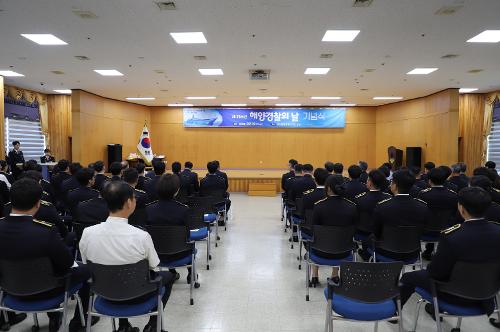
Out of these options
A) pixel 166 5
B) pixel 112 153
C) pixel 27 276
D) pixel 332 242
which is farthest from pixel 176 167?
pixel 112 153

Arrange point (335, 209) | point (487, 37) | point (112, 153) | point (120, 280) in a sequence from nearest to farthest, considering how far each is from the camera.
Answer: point (120, 280) → point (335, 209) → point (487, 37) → point (112, 153)

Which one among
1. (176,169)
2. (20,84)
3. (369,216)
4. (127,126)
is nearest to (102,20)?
(176,169)

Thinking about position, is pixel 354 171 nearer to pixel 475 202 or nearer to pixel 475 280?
pixel 475 202

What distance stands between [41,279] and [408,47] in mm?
8302

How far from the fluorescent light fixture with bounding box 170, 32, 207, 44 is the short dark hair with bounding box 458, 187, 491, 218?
5.93m

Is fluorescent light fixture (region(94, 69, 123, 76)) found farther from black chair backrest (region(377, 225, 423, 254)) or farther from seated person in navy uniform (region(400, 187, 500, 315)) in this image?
seated person in navy uniform (region(400, 187, 500, 315))

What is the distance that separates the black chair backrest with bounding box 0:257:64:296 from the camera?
240cm

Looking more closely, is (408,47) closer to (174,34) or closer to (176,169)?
(174,34)

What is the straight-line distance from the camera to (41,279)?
97.5 inches

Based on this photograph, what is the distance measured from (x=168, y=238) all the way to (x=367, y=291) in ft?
6.73

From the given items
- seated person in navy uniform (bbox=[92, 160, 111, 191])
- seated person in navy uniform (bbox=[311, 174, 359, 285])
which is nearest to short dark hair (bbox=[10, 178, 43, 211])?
seated person in navy uniform (bbox=[311, 174, 359, 285])

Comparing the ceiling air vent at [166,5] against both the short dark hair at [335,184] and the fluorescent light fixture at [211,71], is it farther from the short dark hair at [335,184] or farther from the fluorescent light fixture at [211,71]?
the fluorescent light fixture at [211,71]

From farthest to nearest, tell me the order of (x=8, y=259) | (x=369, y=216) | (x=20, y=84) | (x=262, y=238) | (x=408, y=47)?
(x=20, y=84)
(x=408, y=47)
(x=262, y=238)
(x=369, y=216)
(x=8, y=259)

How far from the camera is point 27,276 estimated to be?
244 centimetres
